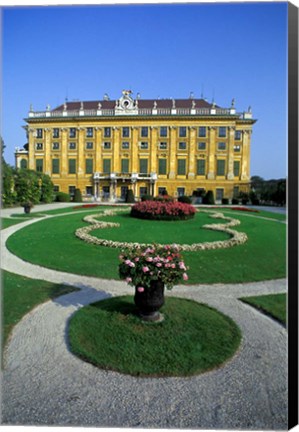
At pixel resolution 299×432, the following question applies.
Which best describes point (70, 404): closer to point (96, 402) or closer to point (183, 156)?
point (96, 402)

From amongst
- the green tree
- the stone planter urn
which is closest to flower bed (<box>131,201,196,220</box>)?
the green tree

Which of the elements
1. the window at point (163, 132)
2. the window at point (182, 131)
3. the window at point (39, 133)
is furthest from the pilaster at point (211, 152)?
the window at point (39, 133)

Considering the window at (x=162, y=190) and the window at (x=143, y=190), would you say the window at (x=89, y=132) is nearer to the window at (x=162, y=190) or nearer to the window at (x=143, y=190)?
the window at (x=143, y=190)

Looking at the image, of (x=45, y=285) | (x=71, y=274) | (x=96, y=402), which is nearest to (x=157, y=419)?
(x=96, y=402)

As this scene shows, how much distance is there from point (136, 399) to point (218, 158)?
31039mm

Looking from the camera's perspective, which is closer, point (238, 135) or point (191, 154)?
point (191, 154)

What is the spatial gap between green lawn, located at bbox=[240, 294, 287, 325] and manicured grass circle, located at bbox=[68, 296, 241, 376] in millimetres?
796

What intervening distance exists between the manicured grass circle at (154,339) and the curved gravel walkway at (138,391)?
0.36 ft

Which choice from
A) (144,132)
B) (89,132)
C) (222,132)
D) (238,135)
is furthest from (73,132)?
(238,135)

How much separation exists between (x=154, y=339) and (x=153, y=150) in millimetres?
26290

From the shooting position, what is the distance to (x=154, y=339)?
3506mm

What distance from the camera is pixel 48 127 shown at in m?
18.6

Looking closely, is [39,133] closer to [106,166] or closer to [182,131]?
[106,166]

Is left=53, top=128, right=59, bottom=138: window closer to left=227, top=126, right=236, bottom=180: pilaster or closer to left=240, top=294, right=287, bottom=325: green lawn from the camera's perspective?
left=240, top=294, right=287, bottom=325: green lawn
